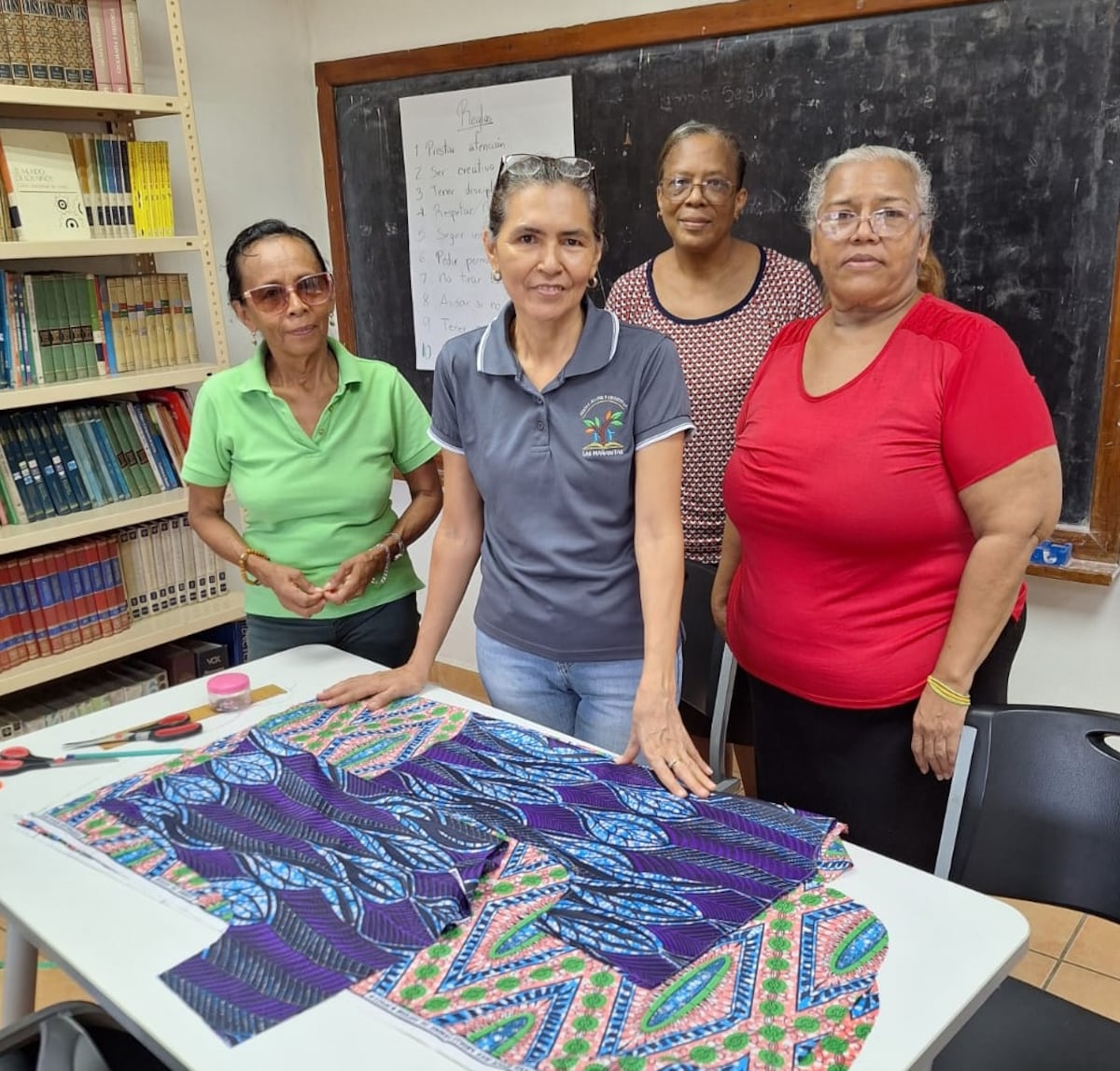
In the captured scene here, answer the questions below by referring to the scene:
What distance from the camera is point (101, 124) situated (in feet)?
9.53

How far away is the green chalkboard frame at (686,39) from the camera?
229 centimetres

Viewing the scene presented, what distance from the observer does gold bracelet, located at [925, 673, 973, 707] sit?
1.49 metres

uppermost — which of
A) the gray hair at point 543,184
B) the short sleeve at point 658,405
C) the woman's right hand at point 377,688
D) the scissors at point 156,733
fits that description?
the gray hair at point 543,184

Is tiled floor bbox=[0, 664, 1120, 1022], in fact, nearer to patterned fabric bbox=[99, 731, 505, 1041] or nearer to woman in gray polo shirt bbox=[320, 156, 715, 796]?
patterned fabric bbox=[99, 731, 505, 1041]

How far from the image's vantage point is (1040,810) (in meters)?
1.35

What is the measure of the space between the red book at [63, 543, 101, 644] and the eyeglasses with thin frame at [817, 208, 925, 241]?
2199 mm

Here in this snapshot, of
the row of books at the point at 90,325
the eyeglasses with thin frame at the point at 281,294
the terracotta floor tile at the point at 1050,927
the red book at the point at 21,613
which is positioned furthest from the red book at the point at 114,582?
the terracotta floor tile at the point at 1050,927

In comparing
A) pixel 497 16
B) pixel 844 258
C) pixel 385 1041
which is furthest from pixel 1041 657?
pixel 497 16

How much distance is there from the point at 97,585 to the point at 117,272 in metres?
0.95

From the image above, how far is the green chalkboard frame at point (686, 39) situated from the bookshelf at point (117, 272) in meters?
0.58

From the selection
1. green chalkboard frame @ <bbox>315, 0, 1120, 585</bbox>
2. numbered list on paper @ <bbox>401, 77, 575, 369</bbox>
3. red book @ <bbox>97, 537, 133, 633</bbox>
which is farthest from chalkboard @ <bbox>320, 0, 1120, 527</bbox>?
red book @ <bbox>97, 537, 133, 633</bbox>

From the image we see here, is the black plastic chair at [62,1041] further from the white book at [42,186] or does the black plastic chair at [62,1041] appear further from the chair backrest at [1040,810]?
the white book at [42,186]

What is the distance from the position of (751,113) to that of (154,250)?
5.41 feet

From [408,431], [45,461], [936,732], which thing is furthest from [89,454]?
[936,732]
